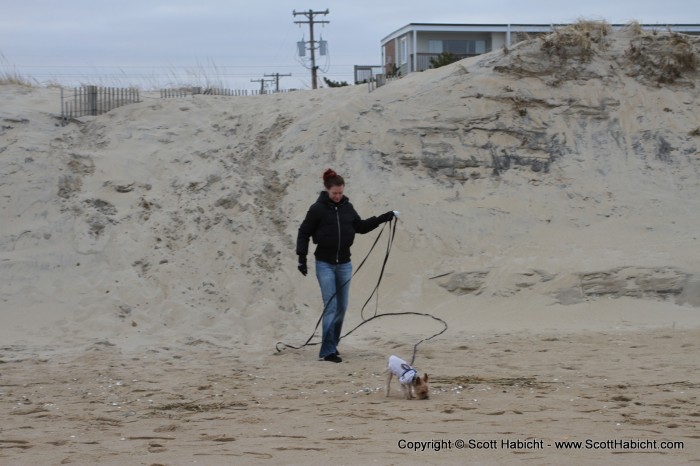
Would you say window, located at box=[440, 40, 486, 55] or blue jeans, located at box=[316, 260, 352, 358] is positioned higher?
window, located at box=[440, 40, 486, 55]

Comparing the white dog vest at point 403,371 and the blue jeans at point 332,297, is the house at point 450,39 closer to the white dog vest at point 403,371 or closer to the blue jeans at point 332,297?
the blue jeans at point 332,297

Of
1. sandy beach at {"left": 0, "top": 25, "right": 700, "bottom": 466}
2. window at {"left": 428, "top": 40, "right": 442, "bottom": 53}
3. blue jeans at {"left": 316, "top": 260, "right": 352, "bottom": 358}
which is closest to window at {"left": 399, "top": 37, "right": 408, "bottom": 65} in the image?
window at {"left": 428, "top": 40, "right": 442, "bottom": 53}

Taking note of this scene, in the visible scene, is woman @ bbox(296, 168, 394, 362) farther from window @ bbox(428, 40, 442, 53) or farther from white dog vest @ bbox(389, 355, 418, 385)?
window @ bbox(428, 40, 442, 53)

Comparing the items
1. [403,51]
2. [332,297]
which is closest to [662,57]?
[332,297]

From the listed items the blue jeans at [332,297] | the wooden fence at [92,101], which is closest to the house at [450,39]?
the wooden fence at [92,101]

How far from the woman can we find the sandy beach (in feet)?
1.35

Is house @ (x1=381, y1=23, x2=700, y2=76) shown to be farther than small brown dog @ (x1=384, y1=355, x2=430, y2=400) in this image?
Yes

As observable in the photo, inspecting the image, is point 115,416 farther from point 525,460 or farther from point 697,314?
point 697,314

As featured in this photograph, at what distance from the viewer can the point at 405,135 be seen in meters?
13.0

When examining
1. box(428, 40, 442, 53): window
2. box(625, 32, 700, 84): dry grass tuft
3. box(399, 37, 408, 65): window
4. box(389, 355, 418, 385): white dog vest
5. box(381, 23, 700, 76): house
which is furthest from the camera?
box(399, 37, 408, 65): window

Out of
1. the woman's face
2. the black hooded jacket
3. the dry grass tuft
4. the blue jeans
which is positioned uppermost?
the dry grass tuft

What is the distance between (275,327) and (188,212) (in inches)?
100

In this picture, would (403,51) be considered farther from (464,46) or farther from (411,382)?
(411,382)

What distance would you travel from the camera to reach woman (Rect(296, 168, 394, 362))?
8.19 m
